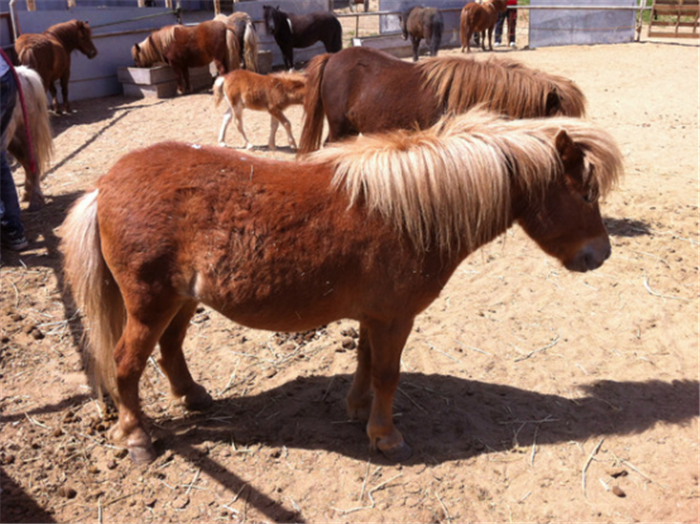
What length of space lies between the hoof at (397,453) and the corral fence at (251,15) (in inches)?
448

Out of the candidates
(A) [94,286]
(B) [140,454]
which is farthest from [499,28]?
(B) [140,454]

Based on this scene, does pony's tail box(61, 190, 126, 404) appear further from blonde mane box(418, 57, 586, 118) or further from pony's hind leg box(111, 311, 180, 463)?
blonde mane box(418, 57, 586, 118)

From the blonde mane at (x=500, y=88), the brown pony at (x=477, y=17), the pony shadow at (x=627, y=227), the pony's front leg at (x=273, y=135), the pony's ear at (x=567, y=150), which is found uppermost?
the brown pony at (x=477, y=17)

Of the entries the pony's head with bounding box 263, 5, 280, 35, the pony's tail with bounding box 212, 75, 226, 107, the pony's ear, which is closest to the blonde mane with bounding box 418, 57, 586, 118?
the pony's ear

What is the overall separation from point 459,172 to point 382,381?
3.58 ft

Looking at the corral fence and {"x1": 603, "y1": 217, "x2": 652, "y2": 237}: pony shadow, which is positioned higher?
the corral fence

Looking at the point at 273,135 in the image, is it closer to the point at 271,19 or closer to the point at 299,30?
the point at 271,19

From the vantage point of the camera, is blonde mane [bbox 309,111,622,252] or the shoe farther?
the shoe

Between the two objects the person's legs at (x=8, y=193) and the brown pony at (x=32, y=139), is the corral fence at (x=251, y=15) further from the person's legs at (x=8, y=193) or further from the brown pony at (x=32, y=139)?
the person's legs at (x=8, y=193)

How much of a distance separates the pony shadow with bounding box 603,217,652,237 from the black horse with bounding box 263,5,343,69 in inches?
440

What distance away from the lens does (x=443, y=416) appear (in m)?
3.33

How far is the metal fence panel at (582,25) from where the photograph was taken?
739 inches

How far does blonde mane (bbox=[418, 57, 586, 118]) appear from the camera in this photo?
4.39 meters

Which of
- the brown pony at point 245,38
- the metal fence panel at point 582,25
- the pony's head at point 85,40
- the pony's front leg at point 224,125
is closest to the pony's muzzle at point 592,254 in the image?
the pony's front leg at point 224,125
